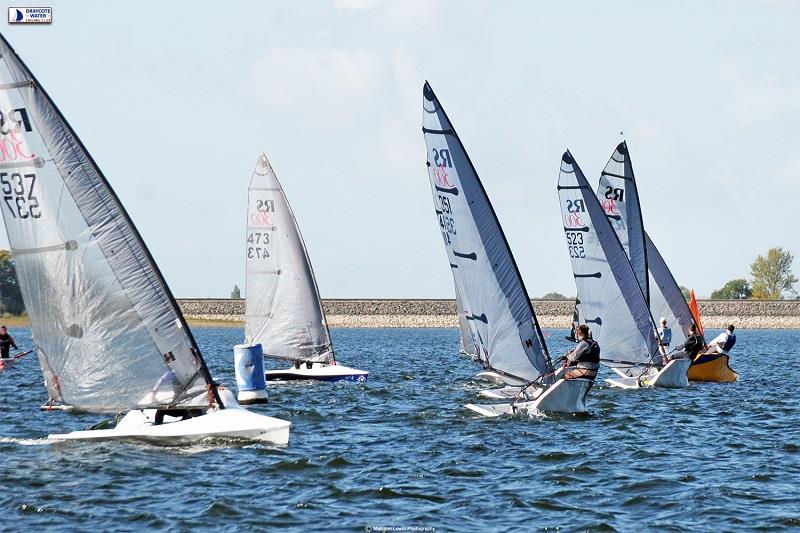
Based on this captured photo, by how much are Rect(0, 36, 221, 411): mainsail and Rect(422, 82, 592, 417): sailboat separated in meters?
7.58

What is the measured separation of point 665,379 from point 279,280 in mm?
11770

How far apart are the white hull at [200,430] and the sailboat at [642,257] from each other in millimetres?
18298

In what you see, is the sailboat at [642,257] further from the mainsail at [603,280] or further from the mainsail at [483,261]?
the mainsail at [483,261]

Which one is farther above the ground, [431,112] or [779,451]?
[431,112]

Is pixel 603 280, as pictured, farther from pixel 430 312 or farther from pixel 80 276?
pixel 430 312

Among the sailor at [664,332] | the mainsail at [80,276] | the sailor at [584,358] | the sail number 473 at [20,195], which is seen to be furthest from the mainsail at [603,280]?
the sail number 473 at [20,195]

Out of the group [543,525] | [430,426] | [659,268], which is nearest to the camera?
[543,525]

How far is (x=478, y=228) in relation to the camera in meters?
25.4

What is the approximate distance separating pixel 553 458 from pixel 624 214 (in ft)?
61.4

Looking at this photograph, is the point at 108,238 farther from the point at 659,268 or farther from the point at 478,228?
the point at 659,268

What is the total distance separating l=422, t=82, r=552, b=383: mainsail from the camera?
25.3 metres

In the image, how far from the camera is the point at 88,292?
64.1ft

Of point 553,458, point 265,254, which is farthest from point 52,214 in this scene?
point 265,254

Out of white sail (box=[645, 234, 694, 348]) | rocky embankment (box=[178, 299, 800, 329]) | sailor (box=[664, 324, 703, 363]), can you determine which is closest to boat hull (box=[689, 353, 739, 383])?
sailor (box=[664, 324, 703, 363])
